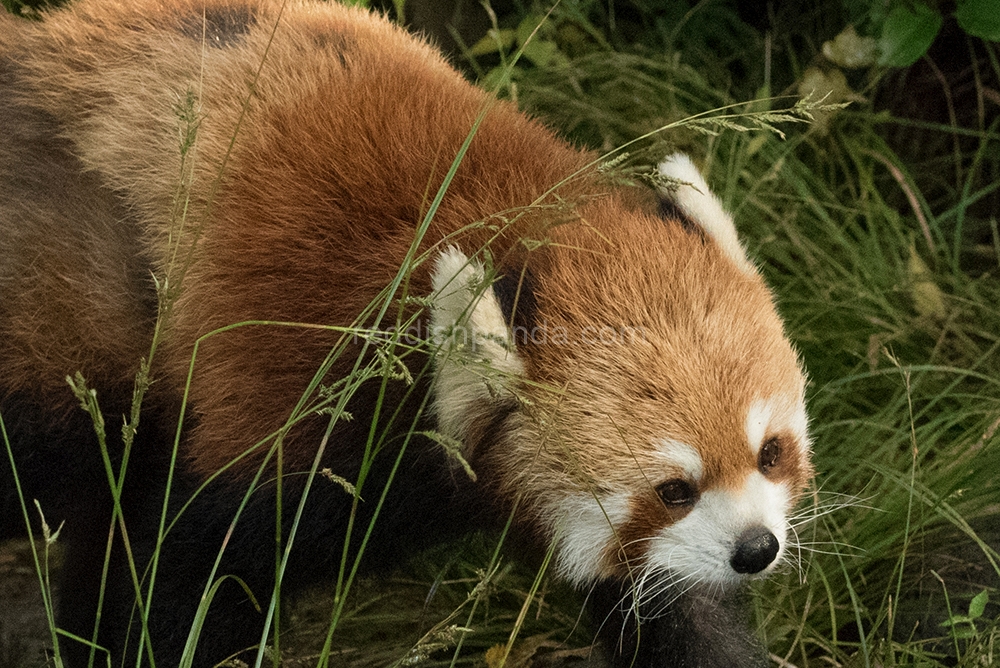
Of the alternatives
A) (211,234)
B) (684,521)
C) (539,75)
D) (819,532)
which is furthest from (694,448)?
(539,75)

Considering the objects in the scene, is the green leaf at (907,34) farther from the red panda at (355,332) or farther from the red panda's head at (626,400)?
the red panda's head at (626,400)

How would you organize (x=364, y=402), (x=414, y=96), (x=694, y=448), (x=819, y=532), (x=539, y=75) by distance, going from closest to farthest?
(x=694, y=448)
(x=364, y=402)
(x=414, y=96)
(x=819, y=532)
(x=539, y=75)

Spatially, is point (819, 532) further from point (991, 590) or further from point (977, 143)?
point (977, 143)

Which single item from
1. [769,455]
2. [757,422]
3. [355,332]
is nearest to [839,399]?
[769,455]

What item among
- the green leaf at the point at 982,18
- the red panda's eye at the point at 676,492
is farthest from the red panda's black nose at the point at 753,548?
the green leaf at the point at 982,18

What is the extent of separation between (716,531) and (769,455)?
27 cm

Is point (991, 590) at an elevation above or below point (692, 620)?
→ above

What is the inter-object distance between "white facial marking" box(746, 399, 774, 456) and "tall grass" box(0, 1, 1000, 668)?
1.34 ft

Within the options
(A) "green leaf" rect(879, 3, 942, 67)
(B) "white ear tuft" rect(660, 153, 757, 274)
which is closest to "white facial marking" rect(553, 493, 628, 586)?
(B) "white ear tuft" rect(660, 153, 757, 274)

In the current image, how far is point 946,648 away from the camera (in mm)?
2920

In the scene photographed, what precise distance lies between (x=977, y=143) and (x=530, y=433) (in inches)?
128

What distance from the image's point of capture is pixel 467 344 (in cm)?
235

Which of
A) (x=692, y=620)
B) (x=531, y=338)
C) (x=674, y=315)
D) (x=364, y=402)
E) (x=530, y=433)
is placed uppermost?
(x=674, y=315)

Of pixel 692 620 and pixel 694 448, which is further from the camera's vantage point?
pixel 692 620
